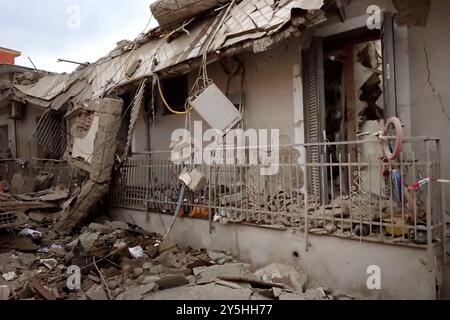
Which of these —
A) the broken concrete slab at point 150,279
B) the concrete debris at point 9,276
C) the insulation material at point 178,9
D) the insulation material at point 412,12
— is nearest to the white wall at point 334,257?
the broken concrete slab at point 150,279

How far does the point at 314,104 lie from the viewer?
538 centimetres

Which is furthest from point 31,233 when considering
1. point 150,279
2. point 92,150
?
point 150,279

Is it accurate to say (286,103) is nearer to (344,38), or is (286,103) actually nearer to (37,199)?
(344,38)

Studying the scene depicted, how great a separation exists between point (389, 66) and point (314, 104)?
119 cm

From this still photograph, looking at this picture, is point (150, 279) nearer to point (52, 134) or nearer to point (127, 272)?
point (127, 272)

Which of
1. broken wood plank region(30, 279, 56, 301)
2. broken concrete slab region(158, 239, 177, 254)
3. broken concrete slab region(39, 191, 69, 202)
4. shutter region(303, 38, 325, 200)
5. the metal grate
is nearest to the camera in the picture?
the metal grate

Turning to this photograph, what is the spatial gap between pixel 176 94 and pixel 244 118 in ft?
8.09

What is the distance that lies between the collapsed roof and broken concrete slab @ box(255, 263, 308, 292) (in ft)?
10.5

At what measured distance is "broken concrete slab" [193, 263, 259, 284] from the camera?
434 centimetres

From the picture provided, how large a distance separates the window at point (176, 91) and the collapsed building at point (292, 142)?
39 mm

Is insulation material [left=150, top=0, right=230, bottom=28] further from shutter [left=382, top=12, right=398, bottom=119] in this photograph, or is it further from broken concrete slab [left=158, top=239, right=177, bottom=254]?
broken concrete slab [left=158, top=239, right=177, bottom=254]

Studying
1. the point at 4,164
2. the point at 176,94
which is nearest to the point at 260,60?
the point at 176,94

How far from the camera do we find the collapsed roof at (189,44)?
4785 millimetres

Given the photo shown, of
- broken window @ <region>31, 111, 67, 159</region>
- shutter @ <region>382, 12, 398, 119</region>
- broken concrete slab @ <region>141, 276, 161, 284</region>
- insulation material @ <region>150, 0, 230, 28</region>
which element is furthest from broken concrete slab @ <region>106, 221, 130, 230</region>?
shutter @ <region>382, 12, 398, 119</region>
